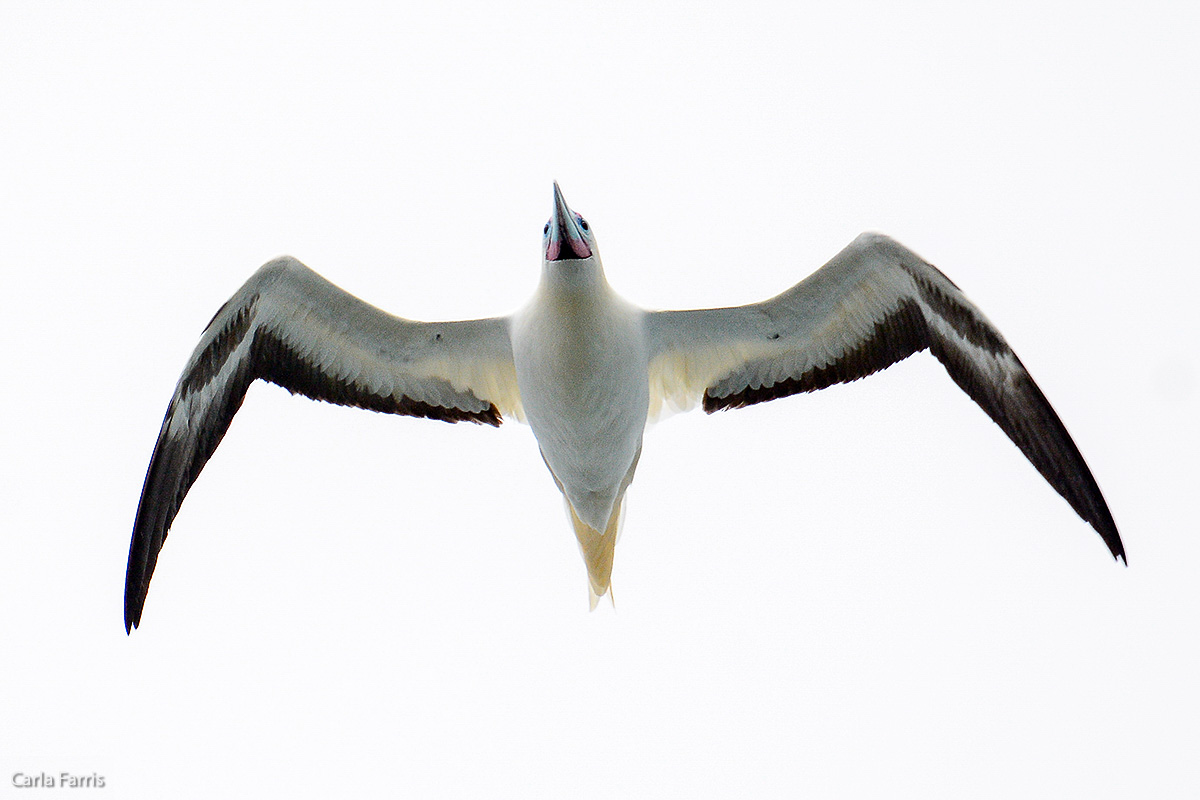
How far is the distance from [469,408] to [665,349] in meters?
1.57

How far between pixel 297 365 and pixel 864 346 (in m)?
4.09

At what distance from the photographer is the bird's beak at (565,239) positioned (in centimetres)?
725

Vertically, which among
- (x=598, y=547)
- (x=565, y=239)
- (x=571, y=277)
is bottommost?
(x=598, y=547)

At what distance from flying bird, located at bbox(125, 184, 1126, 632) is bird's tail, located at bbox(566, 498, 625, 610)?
18 mm

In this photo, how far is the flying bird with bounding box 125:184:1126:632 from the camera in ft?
26.3

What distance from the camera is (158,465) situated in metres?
8.41

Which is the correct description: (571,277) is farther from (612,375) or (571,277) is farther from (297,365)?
(297,365)

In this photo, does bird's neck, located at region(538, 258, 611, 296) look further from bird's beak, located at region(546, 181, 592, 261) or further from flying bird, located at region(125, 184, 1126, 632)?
flying bird, located at region(125, 184, 1126, 632)

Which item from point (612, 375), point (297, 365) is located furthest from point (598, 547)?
point (297, 365)

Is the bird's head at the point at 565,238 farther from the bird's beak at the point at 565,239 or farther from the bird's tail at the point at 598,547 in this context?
the bird's tail at the point at 598,547

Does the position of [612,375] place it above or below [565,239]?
below

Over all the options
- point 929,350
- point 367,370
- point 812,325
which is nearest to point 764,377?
point 812,325

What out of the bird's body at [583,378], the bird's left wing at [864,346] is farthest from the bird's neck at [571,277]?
the bird's left wing at [864,346]

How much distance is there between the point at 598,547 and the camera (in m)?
8.94
